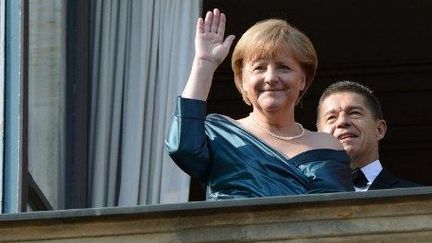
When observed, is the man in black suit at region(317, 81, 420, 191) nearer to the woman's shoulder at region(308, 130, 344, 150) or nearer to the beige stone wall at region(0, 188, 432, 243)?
the woman's shoulder at region(308, 130, 344, 150)

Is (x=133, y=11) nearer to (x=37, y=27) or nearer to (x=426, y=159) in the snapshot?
(x=37, y=27)

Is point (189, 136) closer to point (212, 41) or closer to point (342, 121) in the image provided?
point (212, 41)

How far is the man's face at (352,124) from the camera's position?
8961 mm

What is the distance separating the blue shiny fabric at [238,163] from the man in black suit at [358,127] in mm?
770

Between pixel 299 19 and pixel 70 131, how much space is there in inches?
140

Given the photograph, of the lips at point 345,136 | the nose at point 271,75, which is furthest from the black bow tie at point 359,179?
the nose at point 271,75

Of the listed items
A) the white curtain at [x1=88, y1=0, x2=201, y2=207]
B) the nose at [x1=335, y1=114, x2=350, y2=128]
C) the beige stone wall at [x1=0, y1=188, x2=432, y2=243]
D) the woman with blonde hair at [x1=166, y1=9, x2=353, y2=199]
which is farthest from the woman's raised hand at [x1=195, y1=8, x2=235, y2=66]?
the white curtain at [x1=88, y1=0, x2=201, y2=207]

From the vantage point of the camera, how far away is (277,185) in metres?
8.01

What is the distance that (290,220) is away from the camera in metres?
7.86

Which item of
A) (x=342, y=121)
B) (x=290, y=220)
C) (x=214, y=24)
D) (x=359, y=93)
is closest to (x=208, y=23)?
(x=214, y=24)

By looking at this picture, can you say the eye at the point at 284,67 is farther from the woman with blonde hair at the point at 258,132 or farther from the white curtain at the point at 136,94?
the white curtain at the point at 136,94

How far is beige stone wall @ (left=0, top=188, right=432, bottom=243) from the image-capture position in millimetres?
7812

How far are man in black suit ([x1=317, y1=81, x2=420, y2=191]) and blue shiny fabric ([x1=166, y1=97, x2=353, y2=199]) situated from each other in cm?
77

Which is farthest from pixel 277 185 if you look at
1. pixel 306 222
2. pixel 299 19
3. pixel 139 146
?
pixel 299 19
